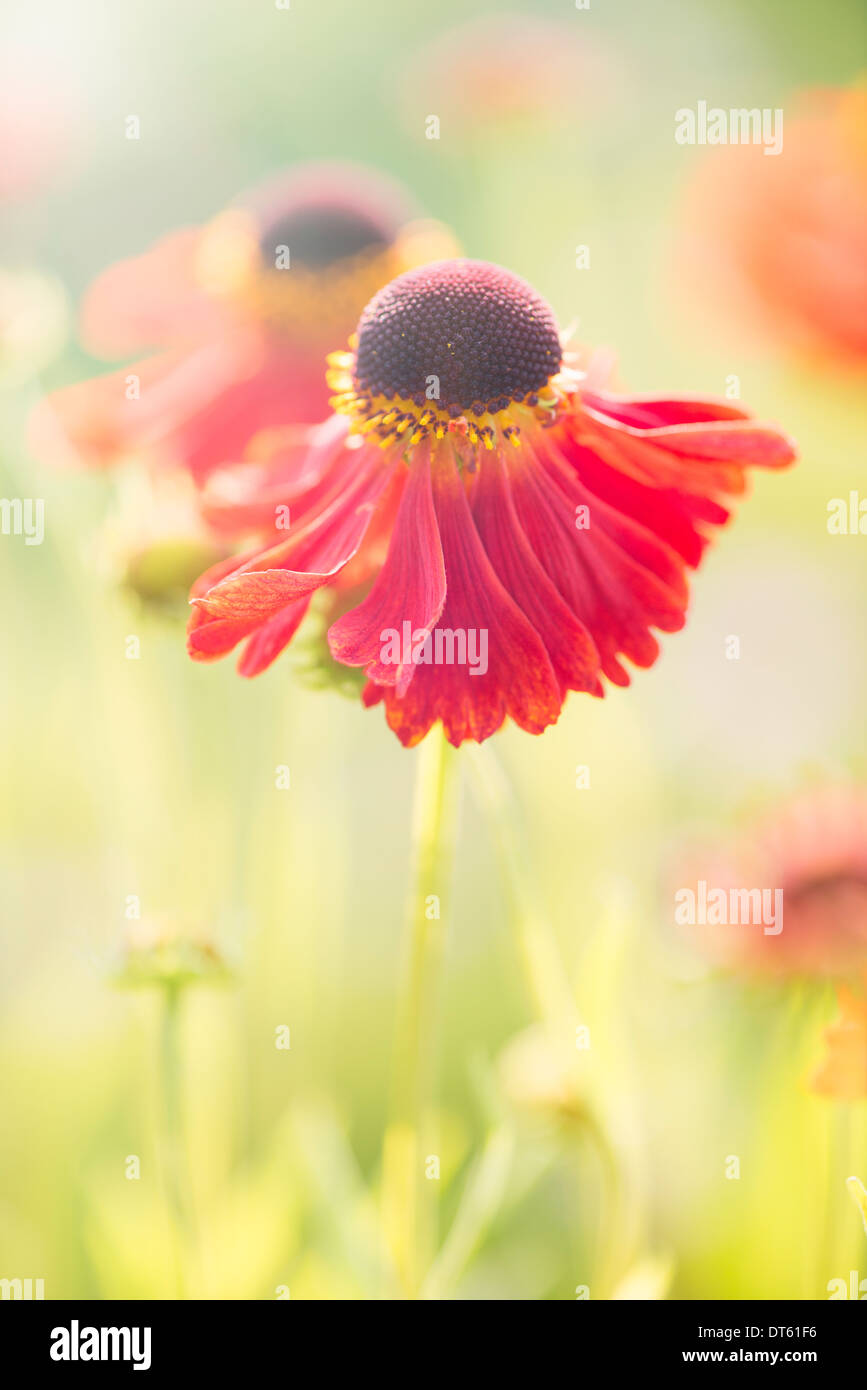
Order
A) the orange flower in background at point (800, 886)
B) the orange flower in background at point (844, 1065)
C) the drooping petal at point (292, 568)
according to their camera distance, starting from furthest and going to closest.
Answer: the orange flower in background at point (800, 886) → the orange flower in background at point (844, 1065) → the drooping petal at point (292, 568)

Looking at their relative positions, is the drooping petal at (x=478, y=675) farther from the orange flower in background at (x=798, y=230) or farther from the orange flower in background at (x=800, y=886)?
the orange flower in background at (x=798, y=230)

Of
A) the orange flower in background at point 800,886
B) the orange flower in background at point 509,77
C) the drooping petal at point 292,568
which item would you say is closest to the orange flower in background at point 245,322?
the drooping petal at point 292,568

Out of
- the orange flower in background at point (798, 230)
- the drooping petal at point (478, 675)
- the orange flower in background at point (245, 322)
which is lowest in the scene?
the drooping petal at point (478, 675)

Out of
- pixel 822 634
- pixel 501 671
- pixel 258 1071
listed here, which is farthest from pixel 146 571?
pixel 822 634

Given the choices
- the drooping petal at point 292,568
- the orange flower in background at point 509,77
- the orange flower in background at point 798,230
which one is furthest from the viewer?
the orange flower in background at point 509,77

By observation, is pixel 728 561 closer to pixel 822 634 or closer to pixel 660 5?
pixel 822 634
